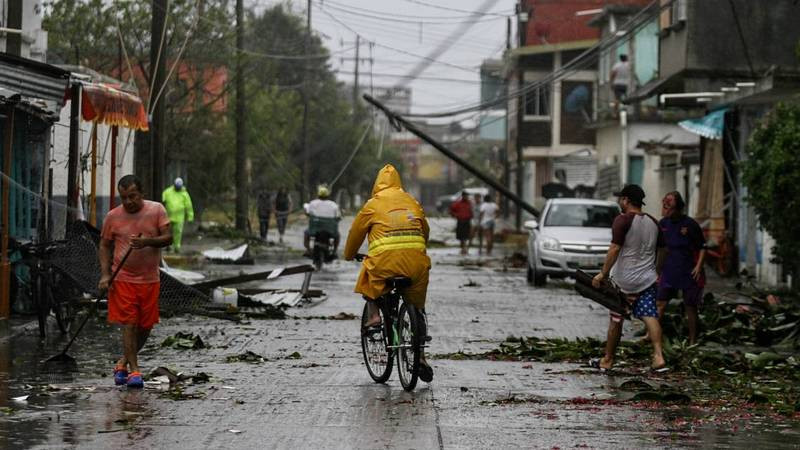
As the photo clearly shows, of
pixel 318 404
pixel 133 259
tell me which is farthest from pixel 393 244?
pixel 133 259

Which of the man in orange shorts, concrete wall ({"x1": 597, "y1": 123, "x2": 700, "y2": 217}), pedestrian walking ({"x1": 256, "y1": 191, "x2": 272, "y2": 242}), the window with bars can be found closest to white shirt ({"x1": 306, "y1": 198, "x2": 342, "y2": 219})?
pedestrian walking ({"x1": 256, "y1": 191, "x2": 272, "y2": 242})

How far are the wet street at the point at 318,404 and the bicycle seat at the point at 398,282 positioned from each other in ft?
2.76

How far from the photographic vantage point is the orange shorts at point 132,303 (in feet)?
39.7

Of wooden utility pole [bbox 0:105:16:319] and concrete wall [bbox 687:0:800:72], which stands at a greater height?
concrete wall [bbox 687:0:800:72]

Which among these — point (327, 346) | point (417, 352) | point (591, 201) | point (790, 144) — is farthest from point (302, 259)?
point (417, 352)

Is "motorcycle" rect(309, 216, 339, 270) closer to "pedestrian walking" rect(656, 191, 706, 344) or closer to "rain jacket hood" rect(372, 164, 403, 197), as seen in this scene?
"pedestrian walking" rect(656, 191, 706, 344)

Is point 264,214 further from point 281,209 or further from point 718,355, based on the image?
point 718,355

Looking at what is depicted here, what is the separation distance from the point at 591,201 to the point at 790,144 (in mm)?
8104

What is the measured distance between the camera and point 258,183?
2648 inches

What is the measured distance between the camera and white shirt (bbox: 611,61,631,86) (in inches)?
1948

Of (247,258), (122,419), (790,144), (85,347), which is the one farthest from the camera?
(247,258)

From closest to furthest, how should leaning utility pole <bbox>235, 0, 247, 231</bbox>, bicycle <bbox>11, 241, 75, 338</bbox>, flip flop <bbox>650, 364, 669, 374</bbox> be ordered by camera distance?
1. flip flop <bbox>650, 364, 669, 374</bbox>
2. bicycle <bbox>11, 241, 75, 338</bbox>
3. leaning utility pole <bbox>235, 0, 247, 231</bbox>

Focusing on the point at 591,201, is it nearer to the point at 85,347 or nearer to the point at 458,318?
the point at 458,318

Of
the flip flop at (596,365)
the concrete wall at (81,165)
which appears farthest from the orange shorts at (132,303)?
the concrete wall at (81,165)
